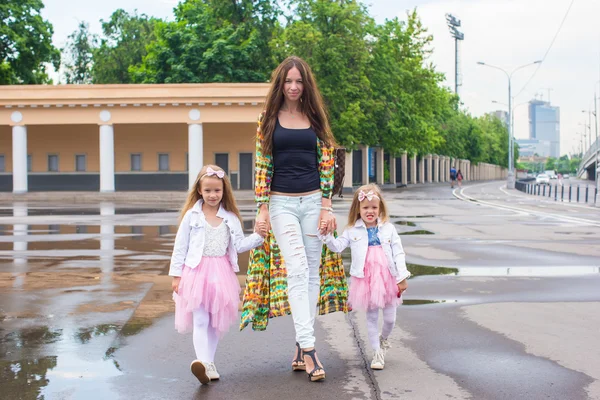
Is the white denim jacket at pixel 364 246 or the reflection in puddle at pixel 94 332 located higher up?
the white denim jacket at pixel 364 246

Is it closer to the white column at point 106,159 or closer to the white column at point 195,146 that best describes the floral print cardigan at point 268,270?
the white column at point 195,146

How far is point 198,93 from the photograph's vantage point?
1575 inches

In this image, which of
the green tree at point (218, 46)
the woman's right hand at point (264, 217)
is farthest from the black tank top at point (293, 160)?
the green tree at point (218, 46)

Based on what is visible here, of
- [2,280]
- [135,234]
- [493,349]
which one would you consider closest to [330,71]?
[135,234]

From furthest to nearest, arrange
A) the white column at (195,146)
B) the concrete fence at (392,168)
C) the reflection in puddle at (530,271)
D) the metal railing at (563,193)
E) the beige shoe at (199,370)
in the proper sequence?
1. the concrete fence at (392,168)
2. the white column at (195,146)
3. the metal railing at (563,193)
4. the reflection in puddle at (530,271)
5. the beige shoe at (199,370)

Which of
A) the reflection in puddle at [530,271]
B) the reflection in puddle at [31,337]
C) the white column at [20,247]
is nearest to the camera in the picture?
the reflection in puddle at [31,337]

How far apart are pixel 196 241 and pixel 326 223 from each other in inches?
32.9

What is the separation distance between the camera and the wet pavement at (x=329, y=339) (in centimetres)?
454

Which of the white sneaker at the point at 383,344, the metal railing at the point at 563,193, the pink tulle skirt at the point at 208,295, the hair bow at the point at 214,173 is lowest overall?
the metal railing at the point at 563,193

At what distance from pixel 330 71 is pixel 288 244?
131ft

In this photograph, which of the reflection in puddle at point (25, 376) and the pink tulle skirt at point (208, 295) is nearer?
the reflection in puddle at point (25, 376)

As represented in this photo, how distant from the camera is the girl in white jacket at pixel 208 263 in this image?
15.8 ft

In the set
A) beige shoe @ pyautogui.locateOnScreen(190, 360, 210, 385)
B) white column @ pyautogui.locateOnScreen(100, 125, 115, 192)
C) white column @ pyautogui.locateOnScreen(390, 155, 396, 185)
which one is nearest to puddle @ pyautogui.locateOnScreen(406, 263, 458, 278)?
beige shoe @ pyautogui.locateOnScreen(190, 360, 210, 385)

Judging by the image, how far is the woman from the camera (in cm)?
499
